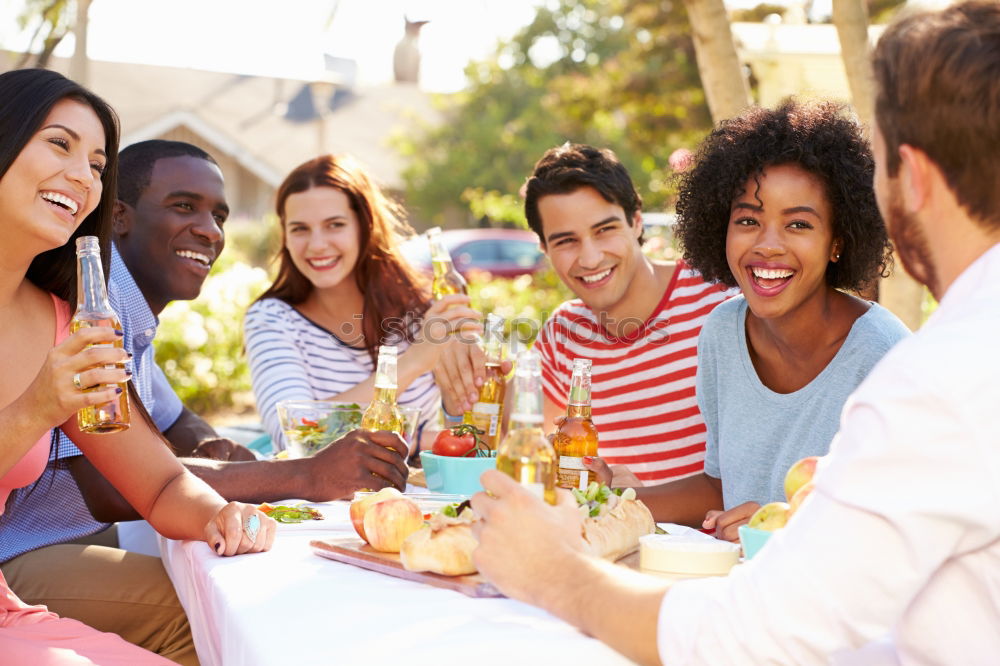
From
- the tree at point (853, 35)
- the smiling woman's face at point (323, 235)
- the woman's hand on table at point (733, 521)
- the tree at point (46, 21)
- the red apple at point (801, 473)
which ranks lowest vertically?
the woman's hand on table at point (733, 521)

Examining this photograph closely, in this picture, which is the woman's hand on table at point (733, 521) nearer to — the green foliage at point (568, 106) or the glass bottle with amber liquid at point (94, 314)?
the glass bottle with amber liquid at point (94, 314)

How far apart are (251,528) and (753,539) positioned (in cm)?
113

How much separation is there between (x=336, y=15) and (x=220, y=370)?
17.3m

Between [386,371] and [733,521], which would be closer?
[733,521]

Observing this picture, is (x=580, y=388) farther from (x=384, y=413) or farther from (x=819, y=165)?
(x=819, y=165)

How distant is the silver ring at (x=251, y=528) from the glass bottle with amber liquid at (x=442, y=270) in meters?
1.72

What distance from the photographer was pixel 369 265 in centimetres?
477

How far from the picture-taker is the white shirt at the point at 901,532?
132 cm

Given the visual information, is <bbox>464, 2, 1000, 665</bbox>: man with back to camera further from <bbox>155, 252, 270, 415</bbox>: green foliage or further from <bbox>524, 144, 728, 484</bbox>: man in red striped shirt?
<bbox>155, 252, 270, 415</bbox>: green foliage

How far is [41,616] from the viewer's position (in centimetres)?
244

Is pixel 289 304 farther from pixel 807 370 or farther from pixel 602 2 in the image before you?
pixel 602 2

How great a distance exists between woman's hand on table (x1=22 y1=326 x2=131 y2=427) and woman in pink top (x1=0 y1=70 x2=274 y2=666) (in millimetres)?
238

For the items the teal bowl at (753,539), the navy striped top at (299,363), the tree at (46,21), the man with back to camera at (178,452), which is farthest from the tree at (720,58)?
the tree at (46,21)

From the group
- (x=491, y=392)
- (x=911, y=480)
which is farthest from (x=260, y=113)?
(x=911, y=480)
